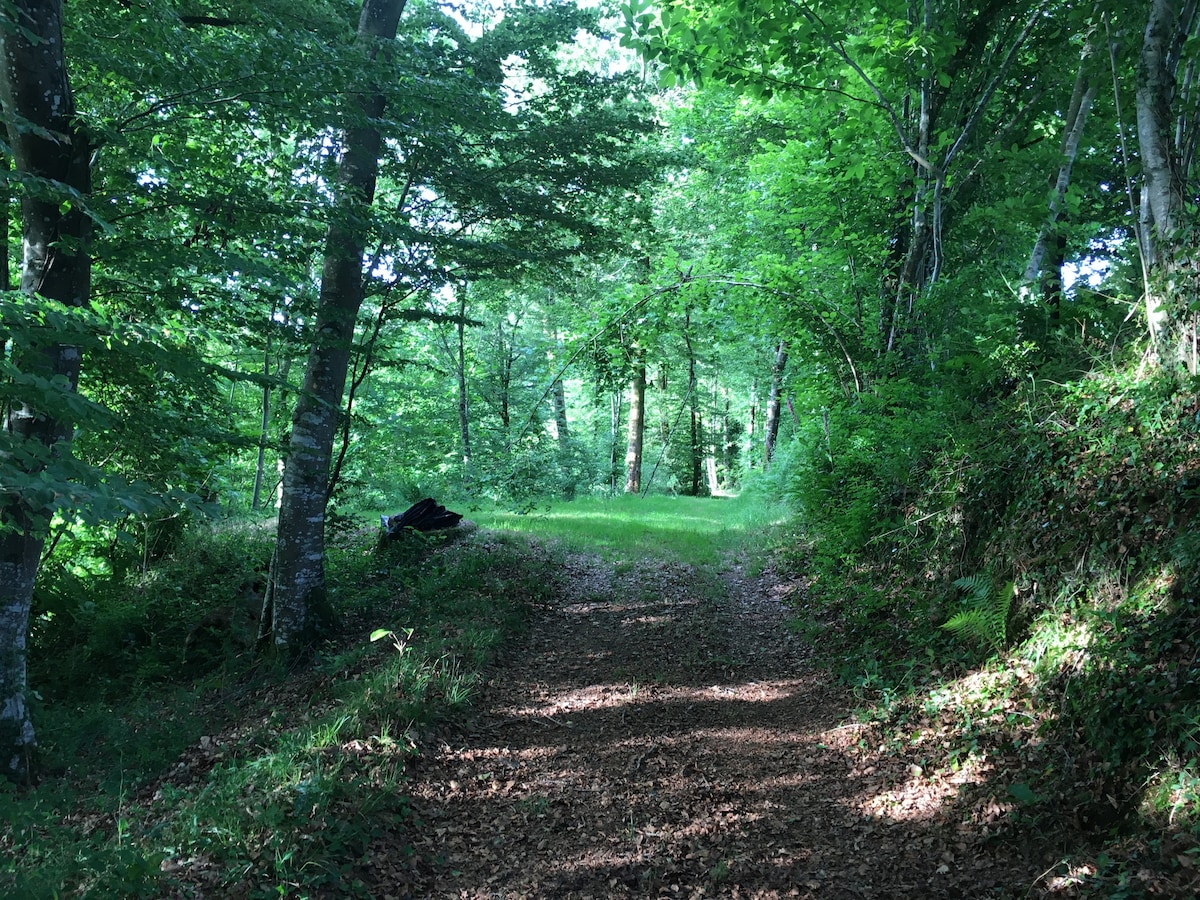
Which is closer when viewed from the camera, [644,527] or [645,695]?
[645,695]

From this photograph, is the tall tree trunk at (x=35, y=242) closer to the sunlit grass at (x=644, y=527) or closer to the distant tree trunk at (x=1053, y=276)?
the sunlit grass at (x=644, y=527)

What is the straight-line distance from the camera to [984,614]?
15.5 ft

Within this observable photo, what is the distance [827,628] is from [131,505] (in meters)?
6.10

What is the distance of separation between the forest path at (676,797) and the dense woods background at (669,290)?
0.70 metres

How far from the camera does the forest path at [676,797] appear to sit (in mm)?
3520

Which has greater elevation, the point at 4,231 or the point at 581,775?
the point at 4,231

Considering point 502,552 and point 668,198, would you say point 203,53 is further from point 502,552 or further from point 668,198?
point 668,198

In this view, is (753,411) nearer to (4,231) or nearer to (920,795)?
(920,795)

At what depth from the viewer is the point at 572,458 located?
68.7ft

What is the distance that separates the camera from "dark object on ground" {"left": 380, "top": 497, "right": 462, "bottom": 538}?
10969 millimetres

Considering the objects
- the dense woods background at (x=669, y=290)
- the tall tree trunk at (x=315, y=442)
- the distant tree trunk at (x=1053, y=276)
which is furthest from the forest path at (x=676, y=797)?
the distant tree trunk at (x=1053, y=276)

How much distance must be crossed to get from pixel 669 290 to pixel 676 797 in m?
5.88

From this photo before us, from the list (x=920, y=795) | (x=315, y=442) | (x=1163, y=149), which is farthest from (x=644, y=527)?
(x=1163, y=149)

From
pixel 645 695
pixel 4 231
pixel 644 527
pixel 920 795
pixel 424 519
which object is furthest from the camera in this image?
pixel 644 527
